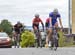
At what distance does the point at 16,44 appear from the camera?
24.6 metres

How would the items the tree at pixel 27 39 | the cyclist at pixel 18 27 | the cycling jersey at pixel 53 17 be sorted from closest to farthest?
the cycling jersey at pixel 53 17 → the cyclist at pixel 18 27 → the tree at pixel 27 39

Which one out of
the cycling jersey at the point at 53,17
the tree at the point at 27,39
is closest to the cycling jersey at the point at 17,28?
the tree at the point at 27,39

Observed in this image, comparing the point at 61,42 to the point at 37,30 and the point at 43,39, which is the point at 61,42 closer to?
the point at 43,39

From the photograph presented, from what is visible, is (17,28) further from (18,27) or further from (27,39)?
(27,39)

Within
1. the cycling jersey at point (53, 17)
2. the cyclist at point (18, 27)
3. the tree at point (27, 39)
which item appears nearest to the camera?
the cycling jersey at point (53, 17)

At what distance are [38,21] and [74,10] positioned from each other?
4812 centimetres

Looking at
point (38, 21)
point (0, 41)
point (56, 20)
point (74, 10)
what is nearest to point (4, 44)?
point (0, 41)

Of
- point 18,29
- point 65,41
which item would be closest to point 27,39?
point 18,29

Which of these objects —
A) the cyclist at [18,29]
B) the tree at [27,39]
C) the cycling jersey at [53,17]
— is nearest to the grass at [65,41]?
the tree at [27,39]

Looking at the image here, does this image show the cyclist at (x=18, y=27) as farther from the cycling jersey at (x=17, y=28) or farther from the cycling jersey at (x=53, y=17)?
the cycling jersey at (x=53, y=17)

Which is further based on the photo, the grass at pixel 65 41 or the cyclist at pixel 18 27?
the grass at pixel 65 41

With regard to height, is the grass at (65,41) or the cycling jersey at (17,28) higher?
the cycling jersey at (17,28)

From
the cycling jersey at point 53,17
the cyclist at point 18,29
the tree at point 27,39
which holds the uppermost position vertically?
the cycling jersey at point 53,17

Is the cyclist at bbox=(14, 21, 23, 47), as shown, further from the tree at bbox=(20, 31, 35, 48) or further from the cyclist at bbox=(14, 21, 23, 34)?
the tree at bbox=(20, 31, 35, 48)
